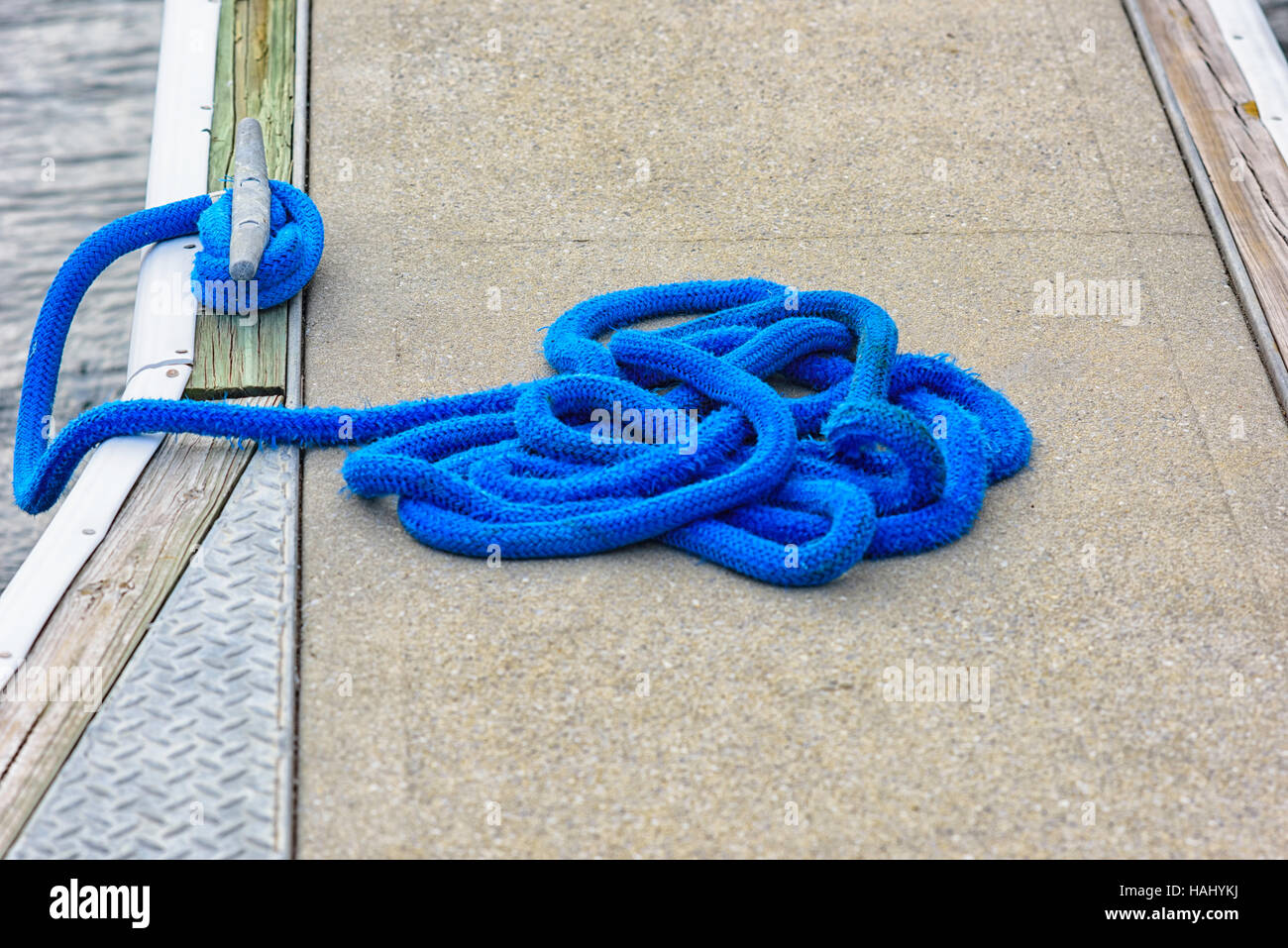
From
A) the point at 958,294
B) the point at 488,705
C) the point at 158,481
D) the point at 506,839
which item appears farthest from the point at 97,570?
the point at 958,294

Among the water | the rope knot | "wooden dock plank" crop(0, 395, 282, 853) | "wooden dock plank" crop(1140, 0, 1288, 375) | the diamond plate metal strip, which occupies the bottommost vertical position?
the water

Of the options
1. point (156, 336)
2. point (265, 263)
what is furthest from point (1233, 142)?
point (156, 336)

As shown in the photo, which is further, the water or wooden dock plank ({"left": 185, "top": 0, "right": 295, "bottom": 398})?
the water

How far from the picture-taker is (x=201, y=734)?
6.04 feet

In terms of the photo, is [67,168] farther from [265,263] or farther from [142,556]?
[142,556]

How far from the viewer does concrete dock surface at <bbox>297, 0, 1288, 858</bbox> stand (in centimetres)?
177

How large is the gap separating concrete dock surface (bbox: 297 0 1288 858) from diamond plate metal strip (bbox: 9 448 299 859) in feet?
0.16

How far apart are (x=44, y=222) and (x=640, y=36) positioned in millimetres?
2041

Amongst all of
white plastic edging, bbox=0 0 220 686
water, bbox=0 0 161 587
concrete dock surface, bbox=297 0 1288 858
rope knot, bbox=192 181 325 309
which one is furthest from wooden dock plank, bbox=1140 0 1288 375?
water, bbox=0 0 161 587

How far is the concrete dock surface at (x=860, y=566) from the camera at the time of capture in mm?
1767

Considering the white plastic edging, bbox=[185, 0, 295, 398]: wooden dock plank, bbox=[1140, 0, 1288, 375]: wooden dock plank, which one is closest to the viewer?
the white plastic edging

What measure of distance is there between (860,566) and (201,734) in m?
1.08

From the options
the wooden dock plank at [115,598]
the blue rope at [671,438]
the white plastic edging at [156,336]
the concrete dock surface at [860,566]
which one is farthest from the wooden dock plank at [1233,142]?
the white plastic edging at [156,336]

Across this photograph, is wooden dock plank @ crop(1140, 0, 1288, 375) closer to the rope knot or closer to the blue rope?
the blue rope
